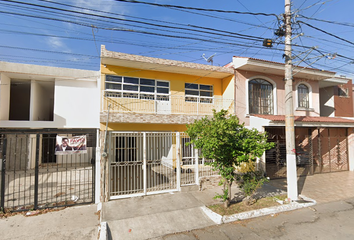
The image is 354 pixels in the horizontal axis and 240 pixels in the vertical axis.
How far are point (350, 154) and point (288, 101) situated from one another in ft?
26.5

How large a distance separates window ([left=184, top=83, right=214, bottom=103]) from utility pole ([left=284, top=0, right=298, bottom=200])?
4.37 m

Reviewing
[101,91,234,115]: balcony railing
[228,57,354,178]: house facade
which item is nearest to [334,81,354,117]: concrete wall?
[228,57,354,178]: house facade

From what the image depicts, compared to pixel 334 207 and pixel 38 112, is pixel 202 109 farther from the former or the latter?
pixel 38 112

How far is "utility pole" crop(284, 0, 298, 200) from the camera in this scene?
590 centimetres

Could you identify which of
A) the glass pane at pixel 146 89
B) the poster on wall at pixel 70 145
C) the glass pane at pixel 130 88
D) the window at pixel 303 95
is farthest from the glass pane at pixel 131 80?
the window at pixel 303 95

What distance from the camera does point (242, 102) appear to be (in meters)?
9.88

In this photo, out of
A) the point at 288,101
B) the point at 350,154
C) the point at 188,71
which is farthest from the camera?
the point at 350,154

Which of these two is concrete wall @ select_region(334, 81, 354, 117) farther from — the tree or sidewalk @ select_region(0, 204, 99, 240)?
sidewalk @ select_region(0, 204, 99, 240)

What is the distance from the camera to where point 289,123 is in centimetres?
616

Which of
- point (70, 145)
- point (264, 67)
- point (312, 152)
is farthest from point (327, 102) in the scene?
point (70, 145)

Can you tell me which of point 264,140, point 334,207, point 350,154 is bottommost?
point 334,207

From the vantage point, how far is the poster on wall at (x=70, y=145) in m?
5.69

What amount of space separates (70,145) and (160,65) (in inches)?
216

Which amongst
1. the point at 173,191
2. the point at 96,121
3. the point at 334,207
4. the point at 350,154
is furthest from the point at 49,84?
the point at 350,154
